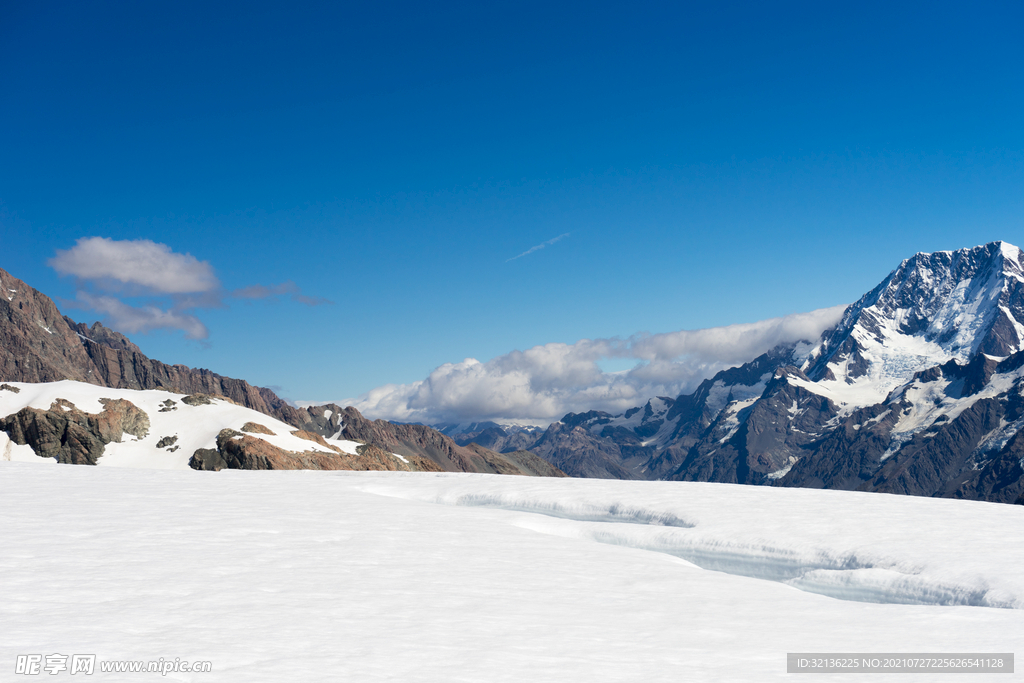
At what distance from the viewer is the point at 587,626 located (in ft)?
A: 55.1

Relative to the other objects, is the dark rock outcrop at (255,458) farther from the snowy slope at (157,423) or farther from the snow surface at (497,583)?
the snow surface at (497,583)

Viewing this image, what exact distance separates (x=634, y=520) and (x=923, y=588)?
14544mm

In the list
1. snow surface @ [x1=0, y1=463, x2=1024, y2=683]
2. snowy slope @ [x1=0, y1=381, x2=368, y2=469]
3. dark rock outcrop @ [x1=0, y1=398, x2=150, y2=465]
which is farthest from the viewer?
snowy slope @ [x1=0, y1=381, x2=368, y2=469]

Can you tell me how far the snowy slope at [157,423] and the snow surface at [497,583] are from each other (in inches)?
4601

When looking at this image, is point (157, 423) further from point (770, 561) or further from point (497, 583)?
point (770, 561)

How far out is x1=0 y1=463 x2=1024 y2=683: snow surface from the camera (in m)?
13.8

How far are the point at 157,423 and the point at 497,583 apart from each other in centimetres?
16354

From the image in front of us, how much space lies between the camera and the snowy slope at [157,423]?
138250mm

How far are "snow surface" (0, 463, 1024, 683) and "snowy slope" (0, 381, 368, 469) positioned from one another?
116871 mm

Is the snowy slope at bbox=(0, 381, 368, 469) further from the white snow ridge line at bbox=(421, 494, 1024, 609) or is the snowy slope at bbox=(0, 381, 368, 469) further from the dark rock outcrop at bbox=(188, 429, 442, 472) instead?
the white snow ridge line at bbox=(421, 494, 1024, 609)

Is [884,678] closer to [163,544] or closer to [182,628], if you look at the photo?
[182,628]

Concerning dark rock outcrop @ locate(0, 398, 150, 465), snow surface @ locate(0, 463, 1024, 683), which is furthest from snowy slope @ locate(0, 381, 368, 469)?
snow surface @ locate(0, 463, 1024, 683)

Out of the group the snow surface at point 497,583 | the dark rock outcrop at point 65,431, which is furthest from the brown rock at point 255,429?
the snow surface at point 497,583

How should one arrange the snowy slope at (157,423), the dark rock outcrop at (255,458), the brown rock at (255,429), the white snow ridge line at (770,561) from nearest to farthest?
1. the white snow ridge line at (770,561)
2. the dark rock outcrop at (255,458)
3. the snowy slope at (157,423)
4. the brown rock at (255,429)
